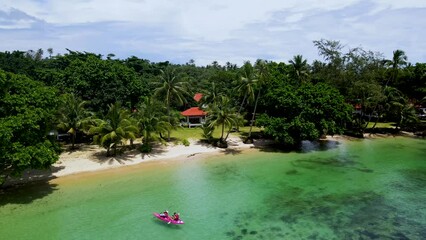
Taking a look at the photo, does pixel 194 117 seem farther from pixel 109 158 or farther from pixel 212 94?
pixel 109 158

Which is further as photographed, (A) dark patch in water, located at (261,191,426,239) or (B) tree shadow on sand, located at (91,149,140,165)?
(B) tree shadow on sand, located at (91,149,140,165)

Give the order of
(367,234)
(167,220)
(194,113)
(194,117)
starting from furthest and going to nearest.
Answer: (194,117) → (194,113) → (167,220) → (367,234)

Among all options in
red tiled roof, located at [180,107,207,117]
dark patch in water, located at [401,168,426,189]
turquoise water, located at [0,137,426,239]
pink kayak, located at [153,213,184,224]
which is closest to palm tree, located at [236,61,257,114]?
turquoise water, located at [0,137,426,239]

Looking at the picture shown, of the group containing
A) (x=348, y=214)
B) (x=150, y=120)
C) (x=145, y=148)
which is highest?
(x=150, y=120)

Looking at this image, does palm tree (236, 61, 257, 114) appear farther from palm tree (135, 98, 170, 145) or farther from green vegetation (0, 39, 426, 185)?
palm tree (135, 98, 170, 145)

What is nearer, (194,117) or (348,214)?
(348,214)

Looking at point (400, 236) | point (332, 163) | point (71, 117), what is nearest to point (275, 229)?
point (400, 236)

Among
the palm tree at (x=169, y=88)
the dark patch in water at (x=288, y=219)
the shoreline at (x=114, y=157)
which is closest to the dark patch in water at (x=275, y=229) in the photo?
the dark patch in water at (x=288, y=219)
